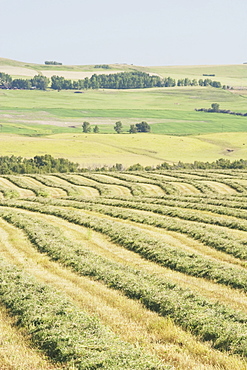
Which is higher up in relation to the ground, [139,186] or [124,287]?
[124,287]

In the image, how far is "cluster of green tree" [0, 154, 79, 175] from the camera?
103m

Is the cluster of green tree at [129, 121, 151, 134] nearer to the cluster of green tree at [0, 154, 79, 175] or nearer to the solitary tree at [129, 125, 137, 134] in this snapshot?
the solitary tree at [129, 125, 137, 134]

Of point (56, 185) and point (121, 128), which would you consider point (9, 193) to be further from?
point (121, 128)

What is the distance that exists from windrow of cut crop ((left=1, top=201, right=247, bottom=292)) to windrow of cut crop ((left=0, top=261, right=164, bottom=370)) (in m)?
6.20

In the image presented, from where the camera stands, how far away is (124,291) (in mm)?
17984

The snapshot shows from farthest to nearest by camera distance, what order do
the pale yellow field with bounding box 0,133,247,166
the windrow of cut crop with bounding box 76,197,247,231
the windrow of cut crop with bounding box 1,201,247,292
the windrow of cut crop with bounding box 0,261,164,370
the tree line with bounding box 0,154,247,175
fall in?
the pale yellow field with bounding box 0,133,247,166
the tree line with bounding box 0,154,247,175
the windrow of cut crop with bounding box 76,197,247,231
the windrow of cut crop with bounding box 1,201,247,292
the windrow of cut crop with bounding box 0,261,164,370

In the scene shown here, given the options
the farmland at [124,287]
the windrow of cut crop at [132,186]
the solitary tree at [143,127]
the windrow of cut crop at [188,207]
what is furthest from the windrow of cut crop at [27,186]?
the solitary tree at [143,127]

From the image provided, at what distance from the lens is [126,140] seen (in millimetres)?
166750

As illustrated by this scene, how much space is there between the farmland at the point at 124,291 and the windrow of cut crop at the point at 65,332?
3cm

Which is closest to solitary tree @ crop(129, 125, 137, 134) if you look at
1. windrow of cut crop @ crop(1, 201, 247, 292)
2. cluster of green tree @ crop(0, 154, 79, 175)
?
cluster of green tree @ crop(0, 154, 79, 175)

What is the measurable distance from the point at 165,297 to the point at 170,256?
6.77 m

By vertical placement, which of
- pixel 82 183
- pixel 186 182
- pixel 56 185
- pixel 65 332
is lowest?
pixel 56 185

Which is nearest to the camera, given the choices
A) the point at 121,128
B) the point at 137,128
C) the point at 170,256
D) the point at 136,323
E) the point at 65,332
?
the point at 65,332

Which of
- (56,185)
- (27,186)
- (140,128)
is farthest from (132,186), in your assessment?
(140,128)
